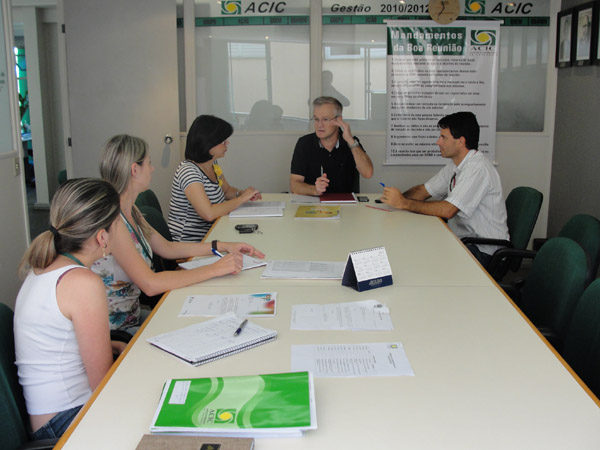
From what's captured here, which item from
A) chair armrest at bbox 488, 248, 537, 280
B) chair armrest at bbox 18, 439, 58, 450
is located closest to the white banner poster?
chair armrest at bbox 488, 248, 537, 280

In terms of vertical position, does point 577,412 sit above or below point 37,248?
below

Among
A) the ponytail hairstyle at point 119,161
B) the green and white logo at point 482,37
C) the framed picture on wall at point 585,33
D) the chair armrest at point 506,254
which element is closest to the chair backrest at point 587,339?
the chair armrest at point 506,254

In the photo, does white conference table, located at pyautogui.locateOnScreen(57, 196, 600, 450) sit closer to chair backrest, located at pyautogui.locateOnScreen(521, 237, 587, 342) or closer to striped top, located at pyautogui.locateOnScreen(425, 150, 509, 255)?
chair backrest, located at pyautogui.locateOnScreen(521, 237, 587, 342)

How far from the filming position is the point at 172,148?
5242 mm

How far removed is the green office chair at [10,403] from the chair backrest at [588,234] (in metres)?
2.29

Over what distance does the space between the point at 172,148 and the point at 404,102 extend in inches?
80.8

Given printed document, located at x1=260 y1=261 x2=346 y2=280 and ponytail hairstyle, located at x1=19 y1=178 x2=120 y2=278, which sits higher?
ponytail hairstyle, located at x1=19 y1=178 x2=120 y2=278

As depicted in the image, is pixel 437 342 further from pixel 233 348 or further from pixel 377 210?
pixel 377 210

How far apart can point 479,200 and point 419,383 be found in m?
2.20

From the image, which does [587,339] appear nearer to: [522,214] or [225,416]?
[225,416]

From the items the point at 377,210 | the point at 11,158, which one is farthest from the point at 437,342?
the point at 11,158

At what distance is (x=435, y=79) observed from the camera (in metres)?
5.17

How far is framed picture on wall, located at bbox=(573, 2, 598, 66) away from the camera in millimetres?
4336

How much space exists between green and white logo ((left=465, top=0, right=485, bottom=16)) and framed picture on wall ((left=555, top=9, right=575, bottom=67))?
2.04 ft
